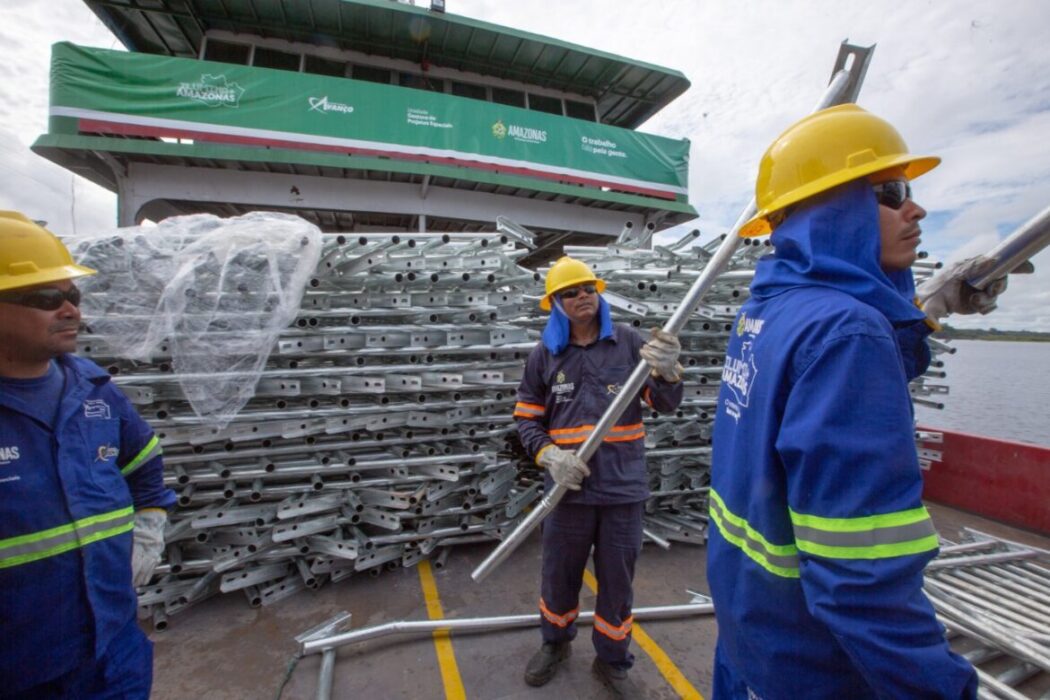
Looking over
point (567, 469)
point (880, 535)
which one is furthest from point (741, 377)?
point (567, 469)

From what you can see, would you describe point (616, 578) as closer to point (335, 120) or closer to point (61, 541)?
point (61, 541)

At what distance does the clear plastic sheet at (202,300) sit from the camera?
3002 millimetres

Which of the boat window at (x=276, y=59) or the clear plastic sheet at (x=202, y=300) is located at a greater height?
the boat window at (x=276, y=59)

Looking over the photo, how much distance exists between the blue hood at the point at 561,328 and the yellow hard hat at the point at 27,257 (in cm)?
212

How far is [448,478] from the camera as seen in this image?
141 inches

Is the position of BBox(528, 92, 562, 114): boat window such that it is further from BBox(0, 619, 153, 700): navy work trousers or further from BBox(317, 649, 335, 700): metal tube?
BBox(0, 619, 153, 700): navy work trousers

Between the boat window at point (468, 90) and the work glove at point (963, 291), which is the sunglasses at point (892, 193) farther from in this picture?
the boat window at point (468, 90)

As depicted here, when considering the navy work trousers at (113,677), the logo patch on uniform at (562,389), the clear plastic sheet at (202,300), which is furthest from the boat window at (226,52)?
the navy work trousers at (113,677)

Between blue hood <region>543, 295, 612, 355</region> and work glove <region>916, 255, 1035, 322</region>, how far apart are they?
148 cm

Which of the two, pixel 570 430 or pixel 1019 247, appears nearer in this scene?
pixel 1019 247

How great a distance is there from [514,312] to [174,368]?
97.2 inches

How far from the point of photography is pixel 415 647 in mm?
2955

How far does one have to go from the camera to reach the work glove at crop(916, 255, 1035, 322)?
167 cm

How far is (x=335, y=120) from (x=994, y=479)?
11.7 metres
